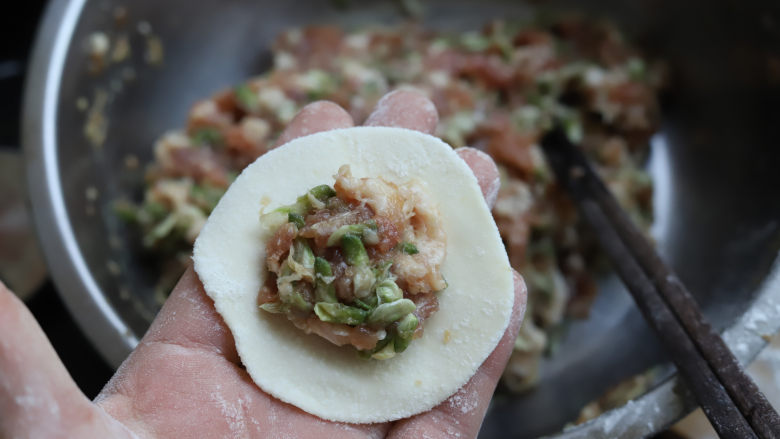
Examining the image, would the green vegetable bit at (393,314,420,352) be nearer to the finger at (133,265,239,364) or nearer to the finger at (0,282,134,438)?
the finger at (133,265,239,364)

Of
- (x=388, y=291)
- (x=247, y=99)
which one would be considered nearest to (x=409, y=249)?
(x=388, y=291)

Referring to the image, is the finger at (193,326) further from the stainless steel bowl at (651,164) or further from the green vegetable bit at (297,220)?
the stainless steel bowl at (651,164)

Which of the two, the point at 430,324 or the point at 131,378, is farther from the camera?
the point at 430,324

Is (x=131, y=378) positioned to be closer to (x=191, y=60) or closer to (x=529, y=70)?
(x=191, y=60)

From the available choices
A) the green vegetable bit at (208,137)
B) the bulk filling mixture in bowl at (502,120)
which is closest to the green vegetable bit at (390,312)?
the bulk filling mixture in bowl at (502,120)

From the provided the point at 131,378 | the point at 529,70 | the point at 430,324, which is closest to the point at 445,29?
the point at 529,70
